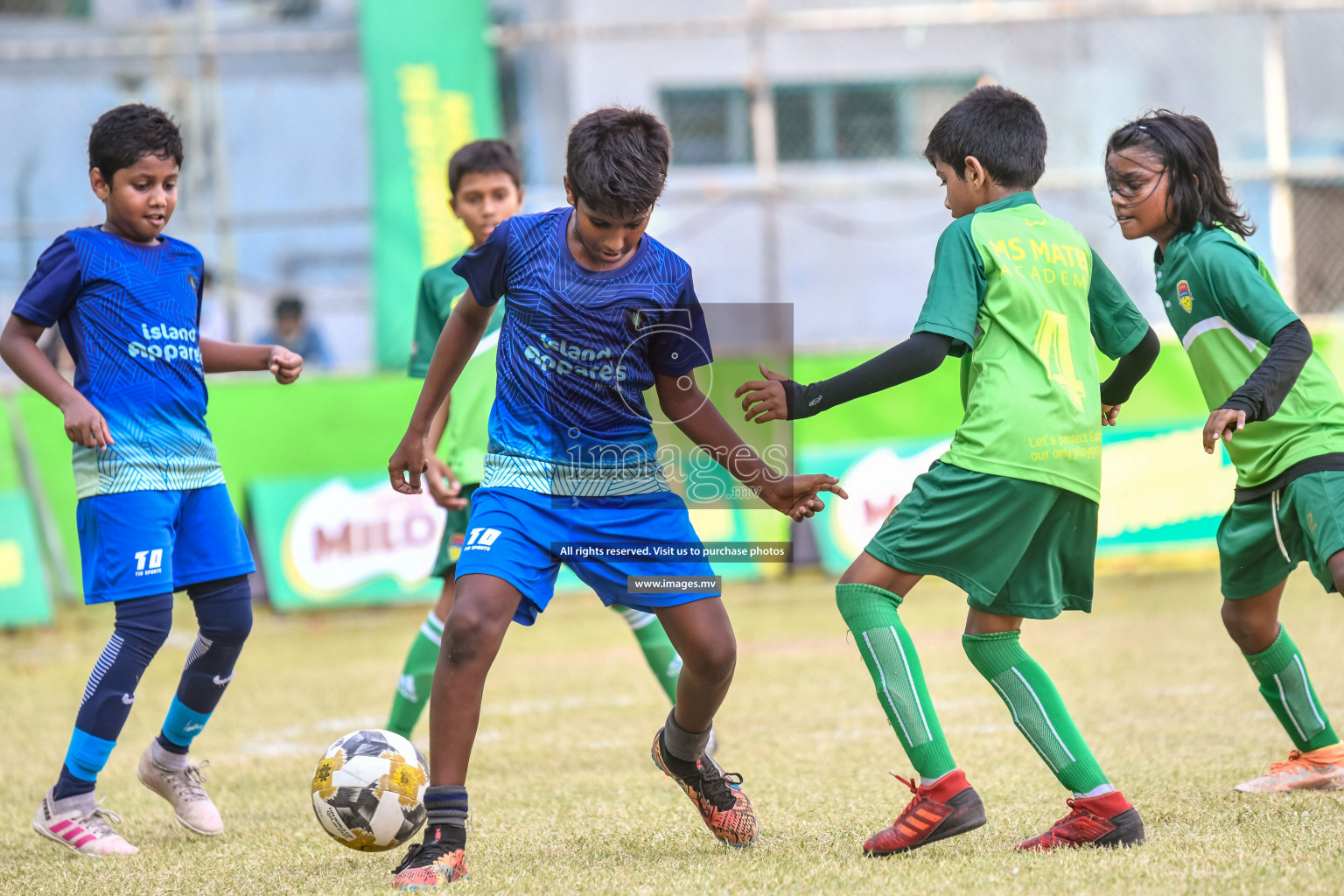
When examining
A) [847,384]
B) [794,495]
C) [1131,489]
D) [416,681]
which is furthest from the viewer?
[1131,489]

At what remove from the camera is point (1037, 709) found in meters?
3.41

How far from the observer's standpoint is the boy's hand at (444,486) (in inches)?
188

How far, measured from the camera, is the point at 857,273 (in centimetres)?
1447

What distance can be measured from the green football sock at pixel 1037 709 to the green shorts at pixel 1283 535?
90cm

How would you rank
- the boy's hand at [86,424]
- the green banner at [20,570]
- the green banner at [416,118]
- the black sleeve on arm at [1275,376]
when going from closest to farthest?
1. the black sleeve on arm at [1275,376]
2. the boy's hand at [86,424]
3. the green banner at [20,570]
4. the green banner at [416,118]

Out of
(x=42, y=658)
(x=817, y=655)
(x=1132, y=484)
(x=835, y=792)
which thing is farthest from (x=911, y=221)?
(x=835, y=792)

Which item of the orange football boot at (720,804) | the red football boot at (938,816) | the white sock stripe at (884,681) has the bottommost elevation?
the orange football boot at (720,804)

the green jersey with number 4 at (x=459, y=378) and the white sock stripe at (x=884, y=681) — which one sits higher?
the green jersey with number 4 at (x=459, y=378)

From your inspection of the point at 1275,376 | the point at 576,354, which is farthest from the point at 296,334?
the point at 1275,376

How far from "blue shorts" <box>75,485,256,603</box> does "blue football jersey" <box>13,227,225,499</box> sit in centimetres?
5

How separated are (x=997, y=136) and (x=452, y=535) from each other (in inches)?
100

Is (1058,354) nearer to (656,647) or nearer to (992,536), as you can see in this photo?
(992,536)

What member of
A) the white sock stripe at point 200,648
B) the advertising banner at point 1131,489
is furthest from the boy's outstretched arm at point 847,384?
the advertising banner at point 1131,489

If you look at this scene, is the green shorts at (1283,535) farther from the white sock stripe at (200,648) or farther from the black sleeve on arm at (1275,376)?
the white sock stripe at (200,648)
